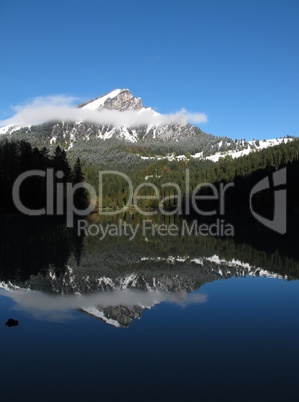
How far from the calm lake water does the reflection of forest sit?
0.81ft

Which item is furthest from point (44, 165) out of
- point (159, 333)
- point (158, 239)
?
point (159, 333)

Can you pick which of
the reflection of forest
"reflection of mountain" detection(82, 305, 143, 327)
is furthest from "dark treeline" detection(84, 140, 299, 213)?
"reflection of mountain" detection(82, 305, 143, 327)

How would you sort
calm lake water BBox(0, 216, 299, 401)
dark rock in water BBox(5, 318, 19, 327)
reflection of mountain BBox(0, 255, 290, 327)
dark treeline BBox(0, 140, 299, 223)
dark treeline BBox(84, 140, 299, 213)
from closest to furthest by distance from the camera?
calm lake water BBox(0, 216, 299, 401) → dark rock in water BBox(5, 318, 19, 327) → reflection of mountain BBox(0, 255, 290, 327) → dark treeline BBox(0, 140, 299, 223) → dark treeline BBox(84, 140, 299, 213)

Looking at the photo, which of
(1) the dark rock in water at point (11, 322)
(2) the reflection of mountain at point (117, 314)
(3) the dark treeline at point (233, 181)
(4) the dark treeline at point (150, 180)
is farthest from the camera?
(3) the dark treeline at point (233, 181)

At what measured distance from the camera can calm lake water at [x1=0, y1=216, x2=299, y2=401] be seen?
10273 millimetres

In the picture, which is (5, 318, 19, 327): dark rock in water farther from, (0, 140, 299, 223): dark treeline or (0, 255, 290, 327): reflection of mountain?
(0, 140, 299, 223): dark treeline

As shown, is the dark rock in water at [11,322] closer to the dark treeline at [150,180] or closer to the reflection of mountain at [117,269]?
the reflection of mountain at [117,269]

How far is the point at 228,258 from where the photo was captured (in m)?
32.3

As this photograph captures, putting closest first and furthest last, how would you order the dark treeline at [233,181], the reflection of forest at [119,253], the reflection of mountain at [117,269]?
the reflection of mountain at [117,269]
the reflection of forest at [119,253]
the dark treeline at [233,181]

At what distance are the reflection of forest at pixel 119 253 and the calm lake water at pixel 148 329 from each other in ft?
0.81

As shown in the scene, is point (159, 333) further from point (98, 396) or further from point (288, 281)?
point (288, 281)

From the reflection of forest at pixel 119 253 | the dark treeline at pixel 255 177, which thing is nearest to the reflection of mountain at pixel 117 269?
the reflection of forest at pixel 119 253

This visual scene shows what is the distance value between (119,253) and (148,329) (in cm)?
2016

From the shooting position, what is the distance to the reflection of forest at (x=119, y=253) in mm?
26686
